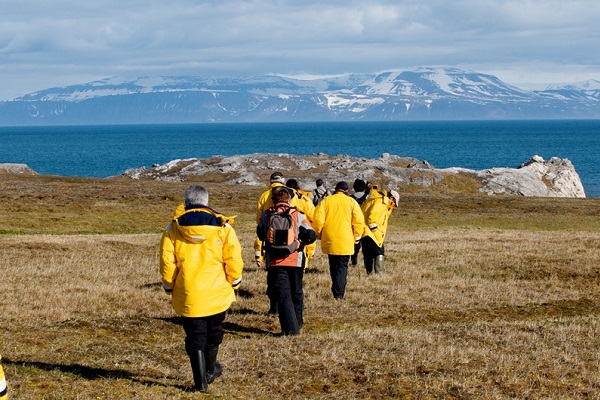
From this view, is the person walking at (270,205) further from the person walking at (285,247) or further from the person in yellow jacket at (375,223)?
the person in yellow jacket at (375,223)

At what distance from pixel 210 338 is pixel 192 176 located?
2630 inches

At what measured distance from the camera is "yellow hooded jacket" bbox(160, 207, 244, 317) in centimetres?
935

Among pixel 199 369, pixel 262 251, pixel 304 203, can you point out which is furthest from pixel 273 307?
pixel 199 369

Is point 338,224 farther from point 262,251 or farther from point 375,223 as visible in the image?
point 375,223

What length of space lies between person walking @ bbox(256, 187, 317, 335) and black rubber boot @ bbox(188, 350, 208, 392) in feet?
10.8

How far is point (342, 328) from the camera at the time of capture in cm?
1403

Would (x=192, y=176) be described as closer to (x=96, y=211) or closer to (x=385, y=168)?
(x=385, y=168)

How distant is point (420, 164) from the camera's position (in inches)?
3231

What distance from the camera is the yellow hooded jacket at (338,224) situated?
15.7m

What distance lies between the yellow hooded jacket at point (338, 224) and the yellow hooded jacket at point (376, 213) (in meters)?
3.73

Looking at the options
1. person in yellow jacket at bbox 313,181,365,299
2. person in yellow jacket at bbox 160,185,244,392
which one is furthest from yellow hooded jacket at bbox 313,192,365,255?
person in yellow jacket at bbox 160,185,244,392

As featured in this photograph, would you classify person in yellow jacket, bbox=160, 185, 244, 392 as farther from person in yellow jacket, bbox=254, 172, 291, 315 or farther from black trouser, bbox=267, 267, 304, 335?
person in yellow jacket, bbox=254, 172, 291, 315

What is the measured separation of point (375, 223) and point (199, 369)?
10.6 metres

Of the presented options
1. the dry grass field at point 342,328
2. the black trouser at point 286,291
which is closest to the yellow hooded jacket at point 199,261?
the dry grass field at point 342,328
